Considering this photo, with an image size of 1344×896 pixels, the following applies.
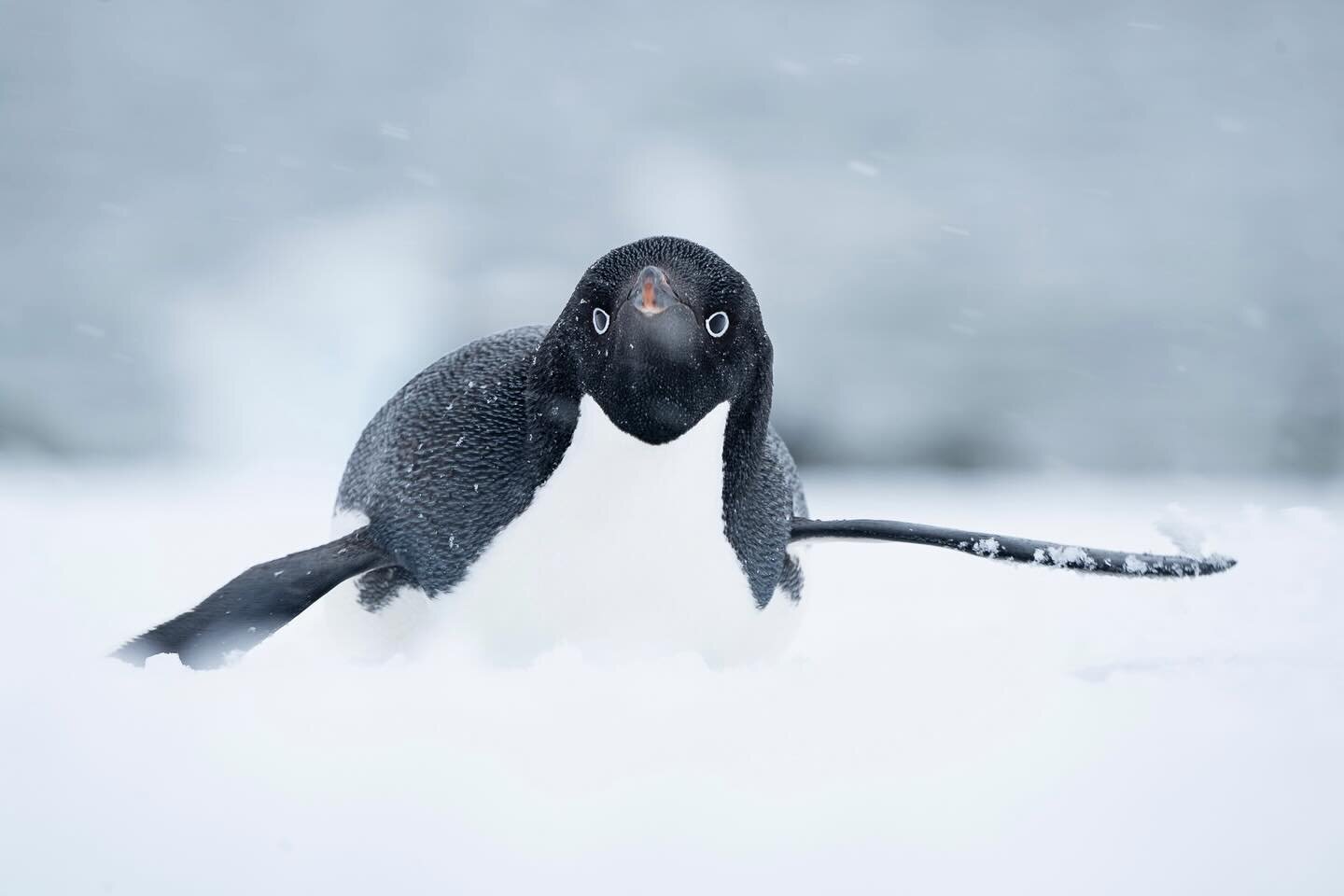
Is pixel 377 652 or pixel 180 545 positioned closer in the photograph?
pixel 377 652

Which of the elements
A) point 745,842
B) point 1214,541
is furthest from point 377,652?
point 1214,541

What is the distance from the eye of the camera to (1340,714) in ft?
6.07

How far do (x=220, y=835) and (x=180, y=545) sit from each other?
101 inches

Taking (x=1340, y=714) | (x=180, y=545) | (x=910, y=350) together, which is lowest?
(x=910, y=350)

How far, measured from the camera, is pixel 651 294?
6.37 feet

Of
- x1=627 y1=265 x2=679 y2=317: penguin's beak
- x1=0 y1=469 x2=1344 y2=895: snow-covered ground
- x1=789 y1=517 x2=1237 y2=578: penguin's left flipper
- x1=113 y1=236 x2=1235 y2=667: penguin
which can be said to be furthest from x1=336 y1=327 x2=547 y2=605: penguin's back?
x1=789 y1=517 x2=1237 y2=578: penguin's left flipper

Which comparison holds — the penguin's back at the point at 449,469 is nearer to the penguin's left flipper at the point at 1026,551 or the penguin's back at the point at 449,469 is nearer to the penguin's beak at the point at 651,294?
the penguin's beak at the point at 651,294

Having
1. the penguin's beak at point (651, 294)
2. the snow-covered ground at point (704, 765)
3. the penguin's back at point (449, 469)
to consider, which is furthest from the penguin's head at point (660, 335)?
the snow-covered ground at point (704, 765)

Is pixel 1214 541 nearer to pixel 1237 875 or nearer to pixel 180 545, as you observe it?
pixel 1237 875

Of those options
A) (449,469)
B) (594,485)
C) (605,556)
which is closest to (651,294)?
(594,485)

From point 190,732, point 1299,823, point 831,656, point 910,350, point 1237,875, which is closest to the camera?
point 1237,875

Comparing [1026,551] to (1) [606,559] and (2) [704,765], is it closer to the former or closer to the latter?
(1) [606,559]

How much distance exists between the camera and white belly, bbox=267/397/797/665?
7.09ft

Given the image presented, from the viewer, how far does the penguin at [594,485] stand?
6.79 feet
